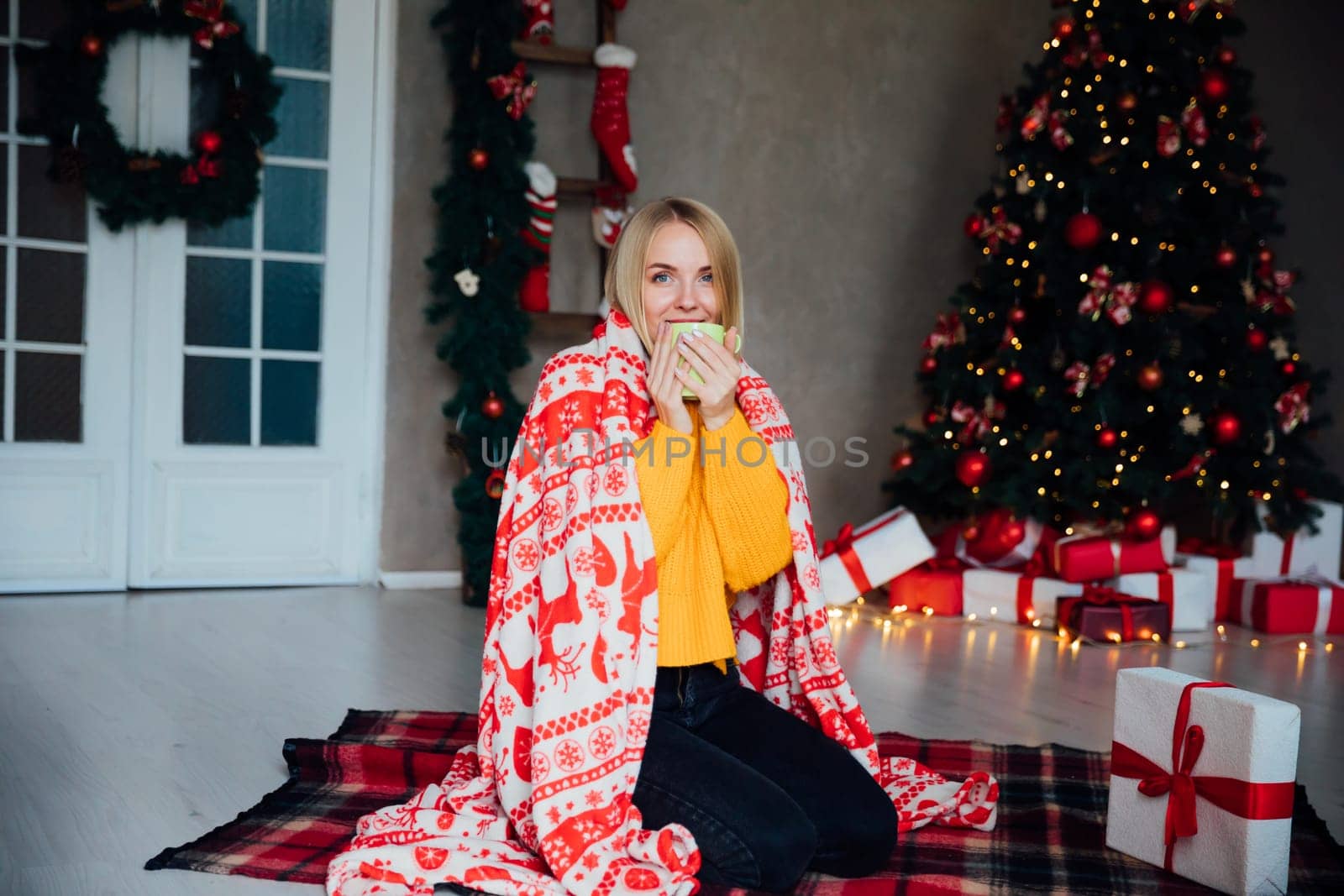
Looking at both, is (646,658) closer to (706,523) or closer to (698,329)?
(706,523)

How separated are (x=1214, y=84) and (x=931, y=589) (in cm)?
196

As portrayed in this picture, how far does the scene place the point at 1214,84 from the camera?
13.3 ft

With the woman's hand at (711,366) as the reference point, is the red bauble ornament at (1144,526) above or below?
below

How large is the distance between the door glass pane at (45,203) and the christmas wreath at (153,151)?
70 mm

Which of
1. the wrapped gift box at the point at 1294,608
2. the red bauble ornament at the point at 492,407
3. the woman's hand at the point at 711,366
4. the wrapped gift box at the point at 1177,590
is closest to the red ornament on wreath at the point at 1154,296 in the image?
the wrapped gift box at the point at 1177,590

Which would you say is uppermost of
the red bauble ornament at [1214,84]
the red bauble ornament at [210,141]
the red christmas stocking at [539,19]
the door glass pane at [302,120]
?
the red christmas stocking at [539,19]

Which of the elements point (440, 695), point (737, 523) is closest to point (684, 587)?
point (737, 523)

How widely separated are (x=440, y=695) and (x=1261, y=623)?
9.14ft

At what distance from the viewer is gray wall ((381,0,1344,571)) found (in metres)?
4.40

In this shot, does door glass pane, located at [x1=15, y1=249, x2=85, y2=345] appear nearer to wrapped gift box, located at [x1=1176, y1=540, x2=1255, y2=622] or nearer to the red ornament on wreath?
the red ornament on wreath

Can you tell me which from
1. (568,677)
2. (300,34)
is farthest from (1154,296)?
(300,34)

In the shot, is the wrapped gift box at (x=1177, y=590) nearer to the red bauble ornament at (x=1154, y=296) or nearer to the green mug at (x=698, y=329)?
the red bauble ornament at (x=1154, y=296)

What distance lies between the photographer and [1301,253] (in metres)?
4.78

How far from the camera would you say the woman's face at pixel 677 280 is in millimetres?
1857
